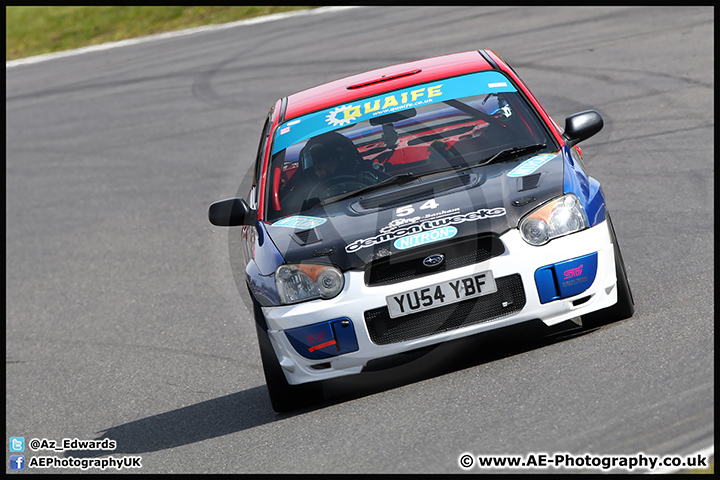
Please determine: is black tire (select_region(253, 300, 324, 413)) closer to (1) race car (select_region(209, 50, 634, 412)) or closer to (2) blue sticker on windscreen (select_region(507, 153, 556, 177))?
(1) race car (select_region(209, 50, 634, 412))

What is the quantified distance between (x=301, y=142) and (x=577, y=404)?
2692 mm

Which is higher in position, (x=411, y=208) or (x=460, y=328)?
(x=411, y=208)

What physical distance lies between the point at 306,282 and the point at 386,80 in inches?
79.9

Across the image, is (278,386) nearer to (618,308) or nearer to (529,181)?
(529,181)

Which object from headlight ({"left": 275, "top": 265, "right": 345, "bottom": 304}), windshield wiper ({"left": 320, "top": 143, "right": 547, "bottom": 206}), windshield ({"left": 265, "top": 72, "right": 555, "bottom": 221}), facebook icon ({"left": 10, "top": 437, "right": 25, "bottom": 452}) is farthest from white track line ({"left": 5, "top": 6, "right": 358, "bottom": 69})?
headlight ({"left": 275, "top": 265, "right": 345, "bottom": 304})

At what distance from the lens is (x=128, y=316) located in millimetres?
8094

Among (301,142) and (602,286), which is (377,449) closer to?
(602,286)

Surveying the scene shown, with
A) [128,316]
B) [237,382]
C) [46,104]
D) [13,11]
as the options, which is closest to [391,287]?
[237,382]

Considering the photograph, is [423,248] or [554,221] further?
[554,221]

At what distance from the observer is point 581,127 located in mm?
5934

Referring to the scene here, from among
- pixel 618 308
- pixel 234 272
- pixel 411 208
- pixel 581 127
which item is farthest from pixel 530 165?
pixel 234 272

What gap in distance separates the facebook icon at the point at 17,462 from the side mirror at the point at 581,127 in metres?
3.85

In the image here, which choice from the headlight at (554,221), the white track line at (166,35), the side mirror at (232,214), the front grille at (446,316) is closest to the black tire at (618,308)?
the headlight at (554,221)

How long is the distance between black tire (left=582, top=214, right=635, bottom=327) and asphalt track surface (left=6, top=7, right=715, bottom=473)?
74 millimetres
